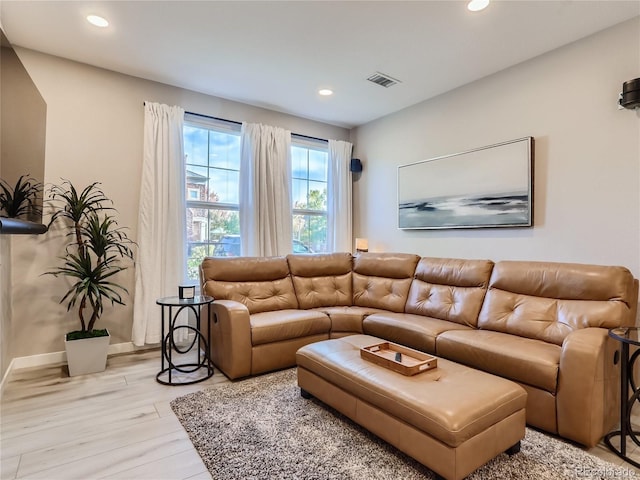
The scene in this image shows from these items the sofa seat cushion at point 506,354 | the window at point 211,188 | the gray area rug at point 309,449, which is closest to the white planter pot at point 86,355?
the gray area rug at point 309,449

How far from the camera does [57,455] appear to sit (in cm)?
180

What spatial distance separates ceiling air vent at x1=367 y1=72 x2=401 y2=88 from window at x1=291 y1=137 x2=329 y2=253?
1347 millimetres

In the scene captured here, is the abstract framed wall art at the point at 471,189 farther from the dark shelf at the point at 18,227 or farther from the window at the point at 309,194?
the dark shelf at the point at 18,227

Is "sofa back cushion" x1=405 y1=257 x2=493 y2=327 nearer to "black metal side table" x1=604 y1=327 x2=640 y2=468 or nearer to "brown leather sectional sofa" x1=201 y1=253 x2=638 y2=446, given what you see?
"brown leather sectional sofa" x1=201 y1=253 x2=638 y2=446

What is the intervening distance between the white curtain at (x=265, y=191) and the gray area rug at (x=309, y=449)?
204 centimetres

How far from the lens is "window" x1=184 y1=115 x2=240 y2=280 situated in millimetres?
3838

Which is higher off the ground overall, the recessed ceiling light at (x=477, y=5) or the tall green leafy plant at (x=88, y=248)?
the recessed ceiling light at (x=477, y=5)

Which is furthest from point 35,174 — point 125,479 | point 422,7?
point 422,7

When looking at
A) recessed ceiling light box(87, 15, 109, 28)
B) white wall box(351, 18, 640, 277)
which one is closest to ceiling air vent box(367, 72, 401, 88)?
white wall box(351, 18, 640, 277)

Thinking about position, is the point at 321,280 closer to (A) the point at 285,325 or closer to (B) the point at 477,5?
(A) the point at 285,325

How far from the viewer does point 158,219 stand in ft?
11.2

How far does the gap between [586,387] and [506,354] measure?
16.1 inches

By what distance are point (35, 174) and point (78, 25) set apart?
1.23 m

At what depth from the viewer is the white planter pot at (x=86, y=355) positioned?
110 inches
